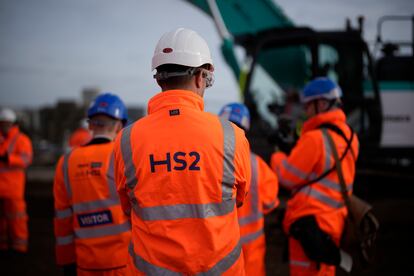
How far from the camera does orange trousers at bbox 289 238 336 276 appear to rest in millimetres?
2676

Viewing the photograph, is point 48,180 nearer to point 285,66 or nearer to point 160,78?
point 285,66

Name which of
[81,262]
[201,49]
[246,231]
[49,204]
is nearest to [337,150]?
[246,231]

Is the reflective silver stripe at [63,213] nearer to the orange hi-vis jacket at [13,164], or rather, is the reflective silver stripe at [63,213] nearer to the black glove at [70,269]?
the black glove at [70,269]

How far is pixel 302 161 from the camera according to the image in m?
→ 2.62

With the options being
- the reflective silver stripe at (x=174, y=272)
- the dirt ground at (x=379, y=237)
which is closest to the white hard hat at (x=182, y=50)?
the reflective silver stripe at (x=174, y=272)

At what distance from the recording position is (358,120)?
231 inches

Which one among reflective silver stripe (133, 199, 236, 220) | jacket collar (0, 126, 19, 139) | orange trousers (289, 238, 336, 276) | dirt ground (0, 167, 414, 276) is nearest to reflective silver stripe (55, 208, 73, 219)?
reflective silver stripe (133, 199, 236, 220)

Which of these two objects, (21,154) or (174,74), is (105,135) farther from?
(21,154)

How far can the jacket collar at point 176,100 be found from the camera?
5.06 ft

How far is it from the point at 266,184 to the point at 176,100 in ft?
4.75

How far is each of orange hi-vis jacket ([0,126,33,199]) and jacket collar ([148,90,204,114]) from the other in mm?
4671

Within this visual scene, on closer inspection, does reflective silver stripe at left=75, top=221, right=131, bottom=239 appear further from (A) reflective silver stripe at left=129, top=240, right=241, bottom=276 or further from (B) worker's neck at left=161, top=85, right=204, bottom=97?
(B) worker's neck at left=161, top=85, right=204, bottom=97

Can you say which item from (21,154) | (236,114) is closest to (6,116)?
(21,154)

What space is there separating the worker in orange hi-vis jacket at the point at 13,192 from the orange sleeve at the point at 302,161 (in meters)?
4.45
